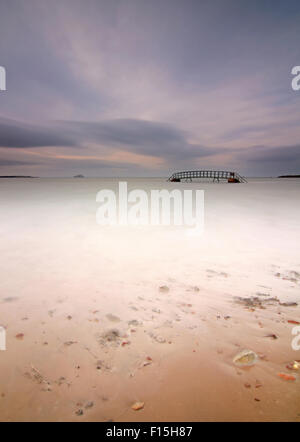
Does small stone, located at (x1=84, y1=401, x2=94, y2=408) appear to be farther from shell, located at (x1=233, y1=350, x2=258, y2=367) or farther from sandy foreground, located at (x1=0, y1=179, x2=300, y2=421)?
shell, located at (x1=233, y1=350, x2=258, y2=367)

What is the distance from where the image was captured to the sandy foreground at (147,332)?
151 centimetres

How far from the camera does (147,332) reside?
2.23 metres

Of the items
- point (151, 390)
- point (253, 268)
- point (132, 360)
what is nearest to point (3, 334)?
point (132, 360)

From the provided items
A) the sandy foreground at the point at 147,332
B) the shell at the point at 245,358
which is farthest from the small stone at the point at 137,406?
the shell at the point at 245,358

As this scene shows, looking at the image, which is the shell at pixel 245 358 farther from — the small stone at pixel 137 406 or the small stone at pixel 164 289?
the small stone at pixel 164 289

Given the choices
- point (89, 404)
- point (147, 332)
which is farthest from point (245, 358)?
point (89, 404)

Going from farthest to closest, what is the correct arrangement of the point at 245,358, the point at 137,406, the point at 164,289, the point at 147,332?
the point at 164,289 < the point at 147,332 < the point at 245,358 < the point at 137,406

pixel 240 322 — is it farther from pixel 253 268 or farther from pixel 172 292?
pixel 253 268

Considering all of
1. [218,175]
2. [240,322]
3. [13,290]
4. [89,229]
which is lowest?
[240,322]

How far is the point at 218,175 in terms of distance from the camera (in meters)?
42.8

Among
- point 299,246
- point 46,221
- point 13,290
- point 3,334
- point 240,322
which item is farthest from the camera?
point 46,221

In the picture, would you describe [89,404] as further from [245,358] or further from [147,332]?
[245,358]

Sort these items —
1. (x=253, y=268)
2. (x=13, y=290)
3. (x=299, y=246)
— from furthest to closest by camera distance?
1. (x=299, y=246)
2. (x=253, y=268)
3. (x=13, y=290)

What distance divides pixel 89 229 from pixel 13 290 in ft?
11.2
